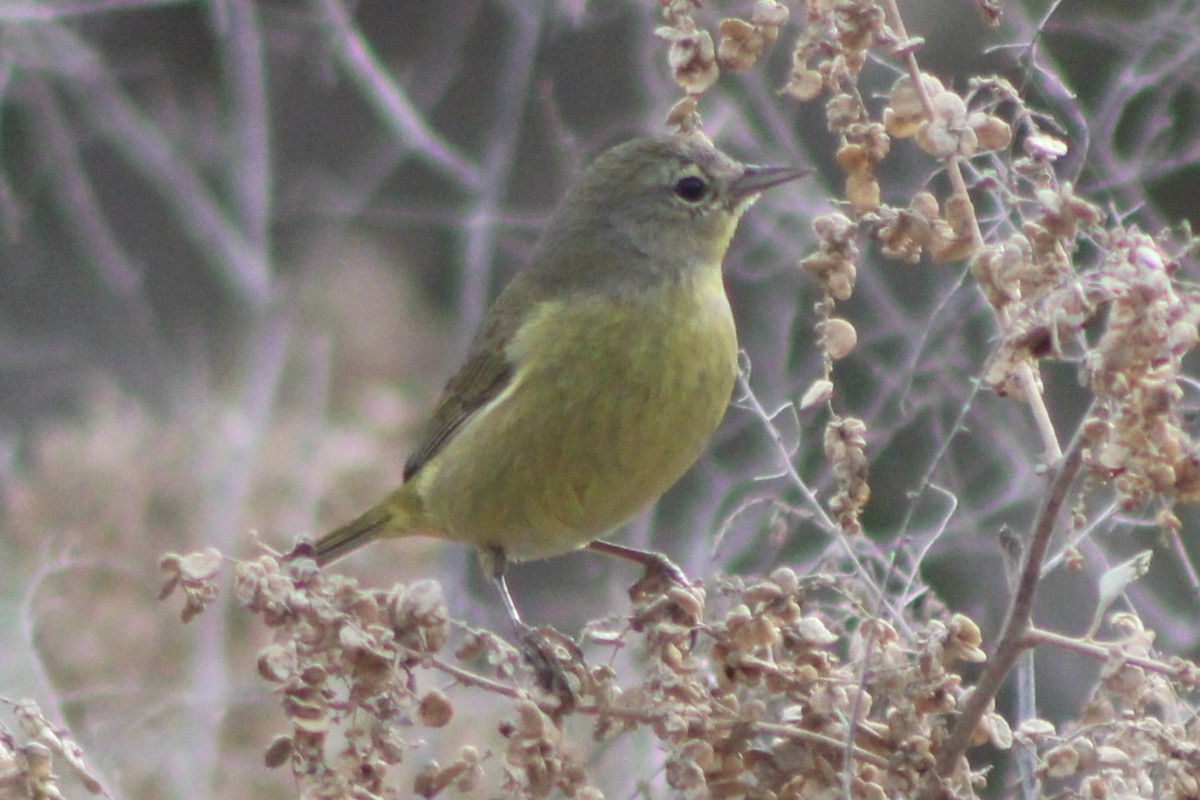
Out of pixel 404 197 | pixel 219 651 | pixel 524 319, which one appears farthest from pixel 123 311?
pixel 524 319

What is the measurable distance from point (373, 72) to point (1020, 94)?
4208mm

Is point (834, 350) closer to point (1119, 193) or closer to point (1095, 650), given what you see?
point (1095, 650)

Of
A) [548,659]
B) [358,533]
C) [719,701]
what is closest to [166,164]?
[358,533]

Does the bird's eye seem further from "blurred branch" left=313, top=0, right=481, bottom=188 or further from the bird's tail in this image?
"blurred branch" left=313, top=0, right=481, bottom=188

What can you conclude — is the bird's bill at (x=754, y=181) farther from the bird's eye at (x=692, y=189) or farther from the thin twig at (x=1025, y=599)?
the thin twig at (x=1025, y=599)

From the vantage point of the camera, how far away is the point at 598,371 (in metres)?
4.00

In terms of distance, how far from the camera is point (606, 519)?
4070 millimetres

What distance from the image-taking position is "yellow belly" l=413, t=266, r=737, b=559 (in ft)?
12.9

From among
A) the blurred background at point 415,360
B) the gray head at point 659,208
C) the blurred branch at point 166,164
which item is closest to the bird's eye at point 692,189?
the gray head at point 659,208

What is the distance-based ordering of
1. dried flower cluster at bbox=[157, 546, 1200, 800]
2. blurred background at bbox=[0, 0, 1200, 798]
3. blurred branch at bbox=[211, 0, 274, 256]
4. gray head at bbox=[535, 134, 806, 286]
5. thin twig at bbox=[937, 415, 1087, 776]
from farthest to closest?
blurred branch at bbox=[211, 0, 274, 256] → blurred background at bbox=[0, 0, 1200, 798] → gray head at bbox=[535, 134, 806, 286] → dried flower cluster at bbox=[157, 546, 1200, 800] → thin twig at bbox=[937, 415, 1087, 776]

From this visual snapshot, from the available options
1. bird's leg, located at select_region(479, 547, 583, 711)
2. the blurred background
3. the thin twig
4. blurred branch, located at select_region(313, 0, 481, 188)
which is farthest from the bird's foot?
blurred branch, located at select_region(313, 0, 481, 188)

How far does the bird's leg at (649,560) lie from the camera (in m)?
3.99

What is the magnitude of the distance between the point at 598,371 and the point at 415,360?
5.77 metres

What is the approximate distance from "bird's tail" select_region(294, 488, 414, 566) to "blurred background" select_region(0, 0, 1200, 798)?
566mm
